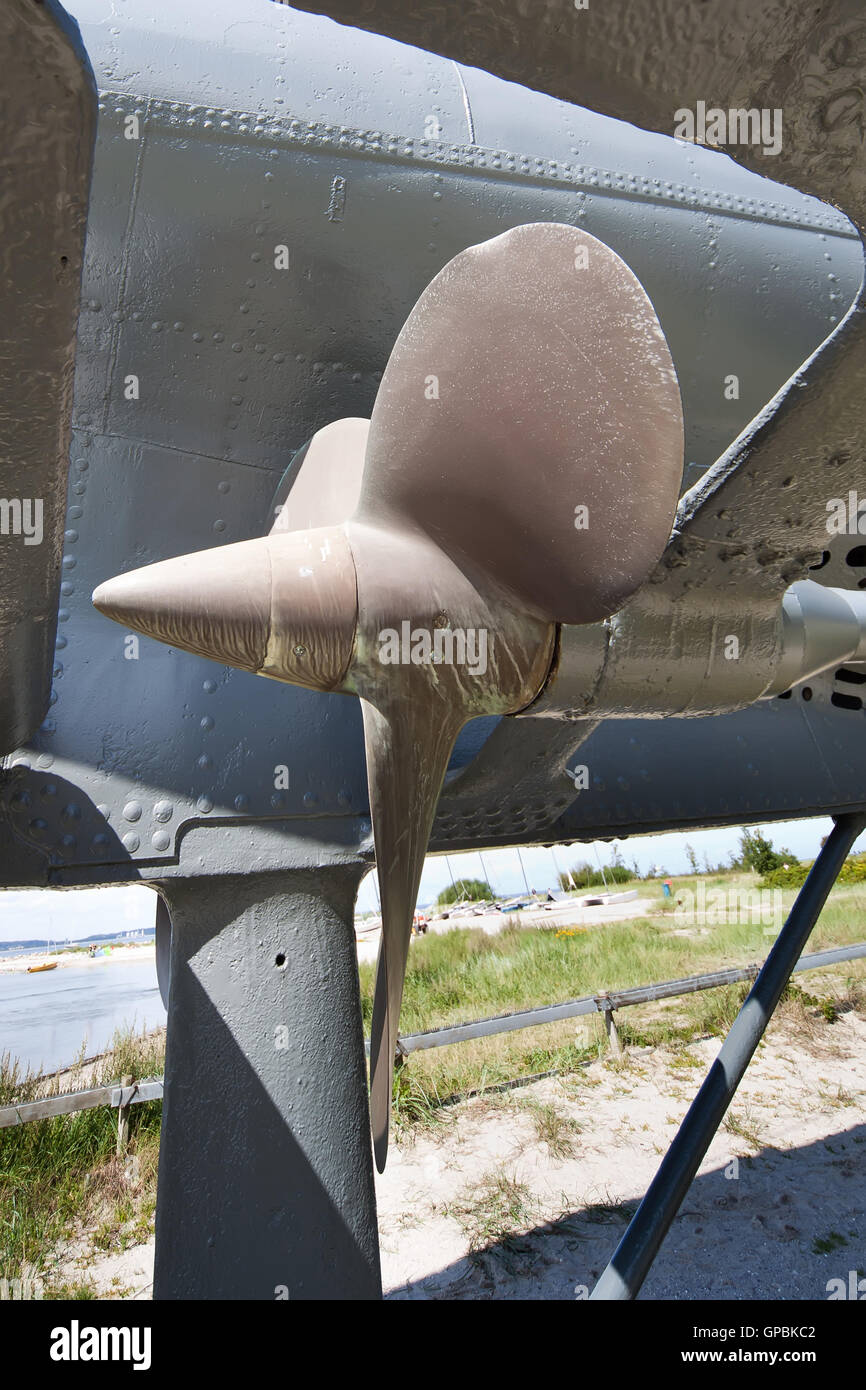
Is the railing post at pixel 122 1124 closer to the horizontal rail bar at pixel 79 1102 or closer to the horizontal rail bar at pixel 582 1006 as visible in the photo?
the horizontal rail bar at pixel 79 1102

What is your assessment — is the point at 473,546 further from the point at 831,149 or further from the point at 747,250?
the point at 747,250

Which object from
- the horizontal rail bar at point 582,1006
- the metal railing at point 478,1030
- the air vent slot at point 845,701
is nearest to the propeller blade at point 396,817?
the air vent slot at point 845,701

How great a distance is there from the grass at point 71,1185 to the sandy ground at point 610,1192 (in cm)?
26

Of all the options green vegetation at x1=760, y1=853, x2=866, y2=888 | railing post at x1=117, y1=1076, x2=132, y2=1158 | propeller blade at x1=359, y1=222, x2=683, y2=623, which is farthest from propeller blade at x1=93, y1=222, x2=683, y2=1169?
green vegetation at x1=760, y1=853, x2=866, y2=888

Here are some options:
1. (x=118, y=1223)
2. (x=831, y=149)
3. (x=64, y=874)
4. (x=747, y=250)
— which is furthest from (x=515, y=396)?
(x=118, y=1223)

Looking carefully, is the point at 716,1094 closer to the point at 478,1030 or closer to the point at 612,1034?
the point at 478,1030

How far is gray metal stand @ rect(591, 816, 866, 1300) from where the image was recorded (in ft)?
11.6

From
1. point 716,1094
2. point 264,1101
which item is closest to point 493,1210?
point 716,1094

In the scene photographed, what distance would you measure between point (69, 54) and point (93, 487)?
174 centimetres

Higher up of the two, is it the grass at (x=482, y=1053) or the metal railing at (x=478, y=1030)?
the metal railing at (x=478, y=1030)

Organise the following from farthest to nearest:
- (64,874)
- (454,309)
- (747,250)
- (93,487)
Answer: (747,250) < (93,487) < (64,874) < (454,309)

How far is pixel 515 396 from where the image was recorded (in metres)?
1.74

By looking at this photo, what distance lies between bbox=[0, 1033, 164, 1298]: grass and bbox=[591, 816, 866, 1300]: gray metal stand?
3.21 m

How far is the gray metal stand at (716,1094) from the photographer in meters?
3.53
